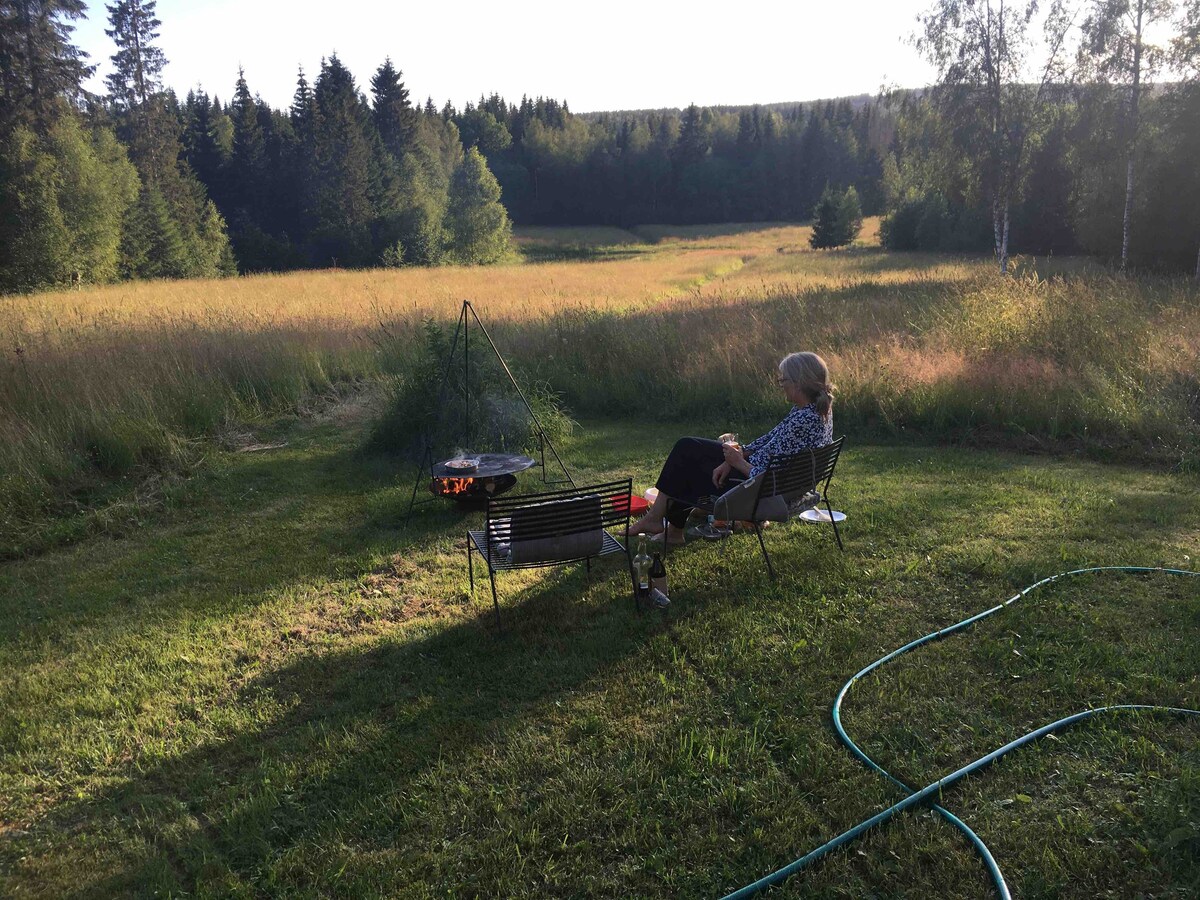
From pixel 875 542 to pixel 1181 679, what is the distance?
206cm

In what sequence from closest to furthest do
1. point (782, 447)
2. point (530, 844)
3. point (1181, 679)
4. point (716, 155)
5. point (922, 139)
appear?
point (530, 844), point (1181, 679), point (782, 447), point (922, 139), point (716, 155)

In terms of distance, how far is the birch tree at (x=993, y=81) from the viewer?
74.7 ft

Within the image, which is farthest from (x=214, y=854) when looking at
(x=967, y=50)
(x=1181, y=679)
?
(x=967, y=50)

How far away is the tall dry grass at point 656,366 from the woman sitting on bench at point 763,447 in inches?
160

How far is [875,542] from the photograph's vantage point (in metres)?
5.35

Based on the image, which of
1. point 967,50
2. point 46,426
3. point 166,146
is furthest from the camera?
point 166,146

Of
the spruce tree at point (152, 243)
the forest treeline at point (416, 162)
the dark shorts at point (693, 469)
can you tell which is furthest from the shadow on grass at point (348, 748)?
the spruce tree at point (152, 243)

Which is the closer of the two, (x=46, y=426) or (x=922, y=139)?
(x=46, y=426)

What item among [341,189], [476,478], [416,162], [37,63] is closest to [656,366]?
[476,478]

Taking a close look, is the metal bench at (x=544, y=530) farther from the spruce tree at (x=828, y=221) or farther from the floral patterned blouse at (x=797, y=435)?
the spruce tree at (x=828, y=221)

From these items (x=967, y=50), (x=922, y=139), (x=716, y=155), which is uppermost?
(x=716, y=155)

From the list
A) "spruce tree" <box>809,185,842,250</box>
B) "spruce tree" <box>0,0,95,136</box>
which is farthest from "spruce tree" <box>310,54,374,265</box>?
"spruce tree" <box>809,185,842,250</box>

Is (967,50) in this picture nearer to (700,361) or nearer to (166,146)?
(700,361)

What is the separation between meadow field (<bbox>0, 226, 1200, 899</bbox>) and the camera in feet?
8.77
